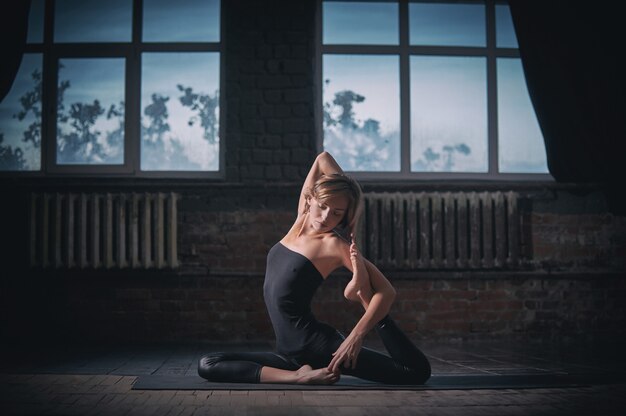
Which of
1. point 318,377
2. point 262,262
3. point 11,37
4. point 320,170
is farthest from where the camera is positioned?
point 262,262

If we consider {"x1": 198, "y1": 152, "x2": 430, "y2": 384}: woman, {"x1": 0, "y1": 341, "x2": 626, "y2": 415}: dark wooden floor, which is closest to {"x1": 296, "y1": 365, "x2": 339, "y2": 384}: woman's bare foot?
{"x1": 198, "y1": 152, "x2": 430, "y2": 384}: woman

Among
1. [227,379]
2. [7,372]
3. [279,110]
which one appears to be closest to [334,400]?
[227,379]

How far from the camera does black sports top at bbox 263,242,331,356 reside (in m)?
3.16

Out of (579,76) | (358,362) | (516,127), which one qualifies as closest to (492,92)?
(516,127)

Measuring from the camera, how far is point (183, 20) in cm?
563

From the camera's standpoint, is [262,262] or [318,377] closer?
[318,377]

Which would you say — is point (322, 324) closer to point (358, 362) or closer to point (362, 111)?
point (358, 362)

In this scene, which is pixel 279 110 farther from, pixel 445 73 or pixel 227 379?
pixel 227 379

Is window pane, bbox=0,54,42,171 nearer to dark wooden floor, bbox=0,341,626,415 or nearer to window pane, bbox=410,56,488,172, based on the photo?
dark wooden floor, bbox=0,341,626,415

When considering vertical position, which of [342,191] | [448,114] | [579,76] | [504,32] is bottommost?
[342,191]

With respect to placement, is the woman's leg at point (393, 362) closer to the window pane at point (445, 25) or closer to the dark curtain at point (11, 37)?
the window pane at point (445, 25)

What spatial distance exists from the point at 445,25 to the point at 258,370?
3.87 metres

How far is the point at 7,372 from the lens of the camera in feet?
12.0

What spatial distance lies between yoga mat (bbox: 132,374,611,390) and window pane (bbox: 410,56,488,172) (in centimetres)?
252
